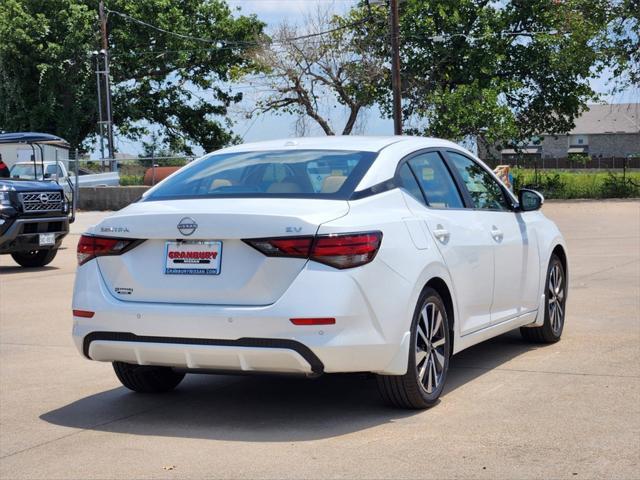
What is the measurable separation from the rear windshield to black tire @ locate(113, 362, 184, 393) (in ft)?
3.65

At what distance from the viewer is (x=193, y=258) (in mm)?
5984

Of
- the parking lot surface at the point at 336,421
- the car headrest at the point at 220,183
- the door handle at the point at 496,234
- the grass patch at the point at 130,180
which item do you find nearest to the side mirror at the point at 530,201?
the door handle at the point at 496,234

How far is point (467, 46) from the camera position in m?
45.7

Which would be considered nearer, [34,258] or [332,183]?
[332,183]

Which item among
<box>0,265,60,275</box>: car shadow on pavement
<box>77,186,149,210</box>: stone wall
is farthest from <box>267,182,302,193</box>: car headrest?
<box>77,186,149,210</box>: stone wall

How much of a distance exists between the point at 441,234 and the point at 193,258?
1.63 metres

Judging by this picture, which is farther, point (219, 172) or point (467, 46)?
point (467, 46)

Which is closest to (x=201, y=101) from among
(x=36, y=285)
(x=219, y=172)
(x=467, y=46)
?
(x=467, y=46)

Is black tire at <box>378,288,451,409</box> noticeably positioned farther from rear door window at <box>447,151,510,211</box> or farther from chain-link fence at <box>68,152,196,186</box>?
chain-link fence at <box>68,152,196,186</box>

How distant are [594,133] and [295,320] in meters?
101

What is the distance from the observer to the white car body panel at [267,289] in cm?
573

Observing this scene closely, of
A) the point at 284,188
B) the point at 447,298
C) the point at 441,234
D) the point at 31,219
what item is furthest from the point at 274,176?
the point at 31,219

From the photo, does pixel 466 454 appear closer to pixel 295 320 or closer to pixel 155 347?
pixel 295 320

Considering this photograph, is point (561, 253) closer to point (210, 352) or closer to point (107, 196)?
point (210, 352)
